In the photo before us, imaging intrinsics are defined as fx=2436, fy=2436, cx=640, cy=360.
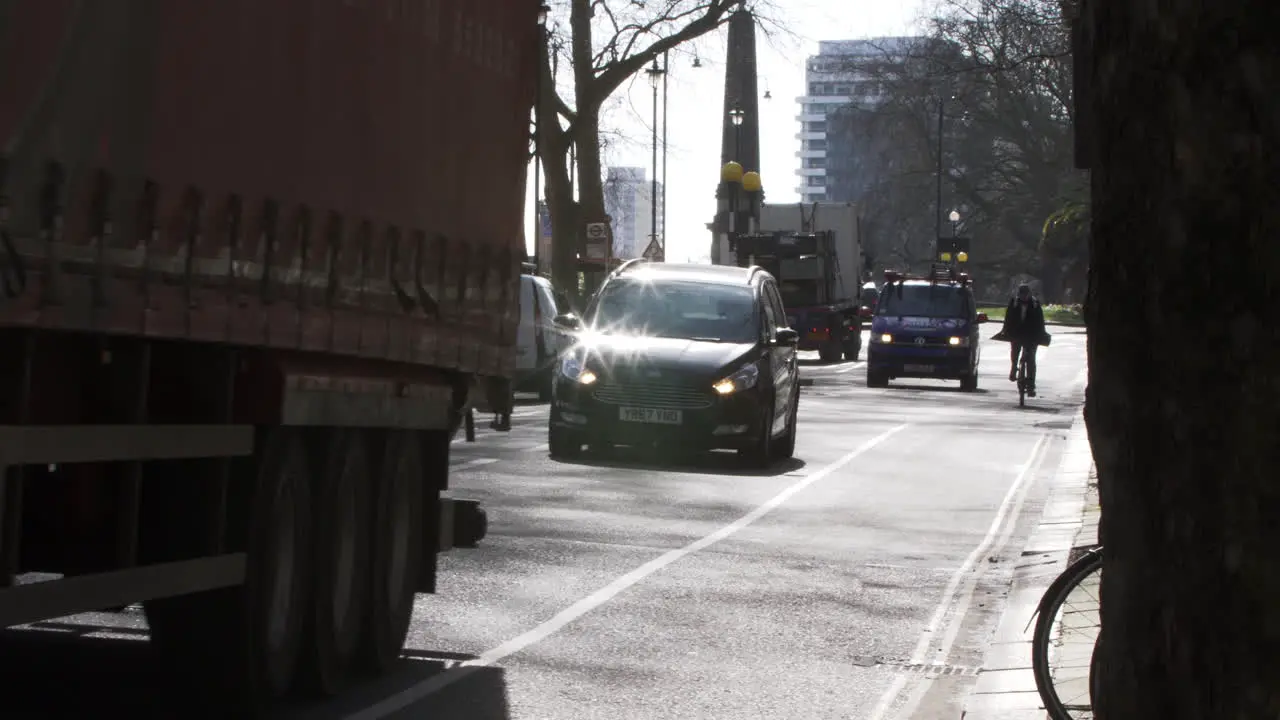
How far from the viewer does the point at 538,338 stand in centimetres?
3475

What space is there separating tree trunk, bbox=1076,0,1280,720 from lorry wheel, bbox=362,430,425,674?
19.3 ft

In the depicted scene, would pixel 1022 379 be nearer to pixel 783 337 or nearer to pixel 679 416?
pixel 783 337

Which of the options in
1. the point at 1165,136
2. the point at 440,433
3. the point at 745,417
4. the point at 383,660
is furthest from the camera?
the point at 745,417

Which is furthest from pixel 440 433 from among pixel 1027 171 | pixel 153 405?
pixel 1027 171

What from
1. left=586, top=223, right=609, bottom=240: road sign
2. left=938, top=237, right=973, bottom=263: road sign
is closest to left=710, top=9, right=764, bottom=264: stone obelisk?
left=586, top=223, right=609, bottom=240: road sign

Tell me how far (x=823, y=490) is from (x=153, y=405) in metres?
13.0

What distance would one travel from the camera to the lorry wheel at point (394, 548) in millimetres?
9078

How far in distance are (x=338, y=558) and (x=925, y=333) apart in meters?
34.9

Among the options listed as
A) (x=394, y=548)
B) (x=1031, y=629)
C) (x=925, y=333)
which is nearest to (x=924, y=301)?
(x=925, y=333)

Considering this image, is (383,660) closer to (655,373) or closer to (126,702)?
(126,702)

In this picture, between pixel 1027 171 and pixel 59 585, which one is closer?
pixel 59 585

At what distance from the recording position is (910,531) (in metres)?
16.5

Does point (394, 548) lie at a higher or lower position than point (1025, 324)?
lower

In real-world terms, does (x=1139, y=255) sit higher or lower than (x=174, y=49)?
lower
